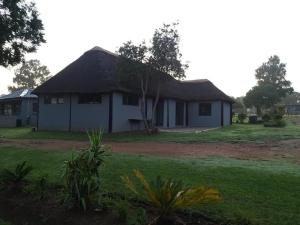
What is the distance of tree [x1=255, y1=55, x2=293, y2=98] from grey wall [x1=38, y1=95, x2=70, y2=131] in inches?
2264

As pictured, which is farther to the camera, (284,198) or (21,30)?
(21,30)

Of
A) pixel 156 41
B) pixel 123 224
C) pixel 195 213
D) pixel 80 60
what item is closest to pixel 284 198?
pixel 195 213

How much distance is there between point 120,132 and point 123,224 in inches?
788

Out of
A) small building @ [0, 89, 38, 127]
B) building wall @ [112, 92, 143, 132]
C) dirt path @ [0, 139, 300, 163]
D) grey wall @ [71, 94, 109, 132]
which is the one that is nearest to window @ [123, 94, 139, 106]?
building wall @ [112, 92, 143, 132]

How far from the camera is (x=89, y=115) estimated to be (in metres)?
26.7

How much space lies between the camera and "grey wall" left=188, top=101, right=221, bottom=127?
1441 inches

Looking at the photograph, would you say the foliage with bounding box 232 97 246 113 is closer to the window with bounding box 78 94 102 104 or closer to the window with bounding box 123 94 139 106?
the window with bounding box 123 94 139 106

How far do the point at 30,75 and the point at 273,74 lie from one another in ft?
172

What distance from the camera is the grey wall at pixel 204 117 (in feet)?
120

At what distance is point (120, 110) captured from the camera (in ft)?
87.7

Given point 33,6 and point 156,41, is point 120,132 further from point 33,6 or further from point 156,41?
point 33,6

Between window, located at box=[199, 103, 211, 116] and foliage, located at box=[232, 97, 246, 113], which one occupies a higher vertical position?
foliage, located at box=[232, 97, 246, 113]

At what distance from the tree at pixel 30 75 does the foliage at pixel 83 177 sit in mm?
85755

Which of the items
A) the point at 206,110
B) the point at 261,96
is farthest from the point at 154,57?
the point at 261,96
